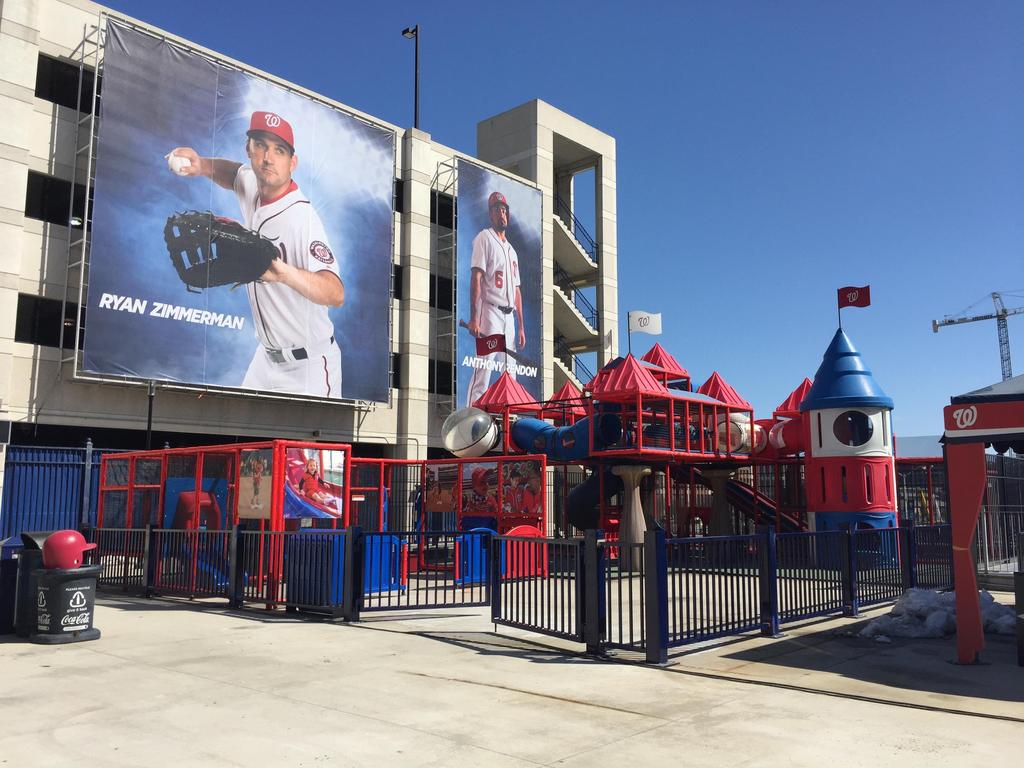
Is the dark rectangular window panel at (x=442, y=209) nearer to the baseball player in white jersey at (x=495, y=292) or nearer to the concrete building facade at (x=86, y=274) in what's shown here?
the concrete building facade at (x=86, y=274)

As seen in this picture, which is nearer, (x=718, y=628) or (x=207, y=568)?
(x=718, y=628)

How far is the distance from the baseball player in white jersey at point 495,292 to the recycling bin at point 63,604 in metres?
25.3

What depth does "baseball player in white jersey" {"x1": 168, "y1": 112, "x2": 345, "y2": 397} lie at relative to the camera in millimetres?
28234

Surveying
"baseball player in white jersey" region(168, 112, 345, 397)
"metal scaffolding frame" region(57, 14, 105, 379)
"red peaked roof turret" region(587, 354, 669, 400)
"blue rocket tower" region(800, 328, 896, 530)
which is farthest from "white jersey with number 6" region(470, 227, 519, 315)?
"blue rocket tower" region(800, 328, 896, 530)

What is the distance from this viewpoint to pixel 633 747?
6137 millimetres

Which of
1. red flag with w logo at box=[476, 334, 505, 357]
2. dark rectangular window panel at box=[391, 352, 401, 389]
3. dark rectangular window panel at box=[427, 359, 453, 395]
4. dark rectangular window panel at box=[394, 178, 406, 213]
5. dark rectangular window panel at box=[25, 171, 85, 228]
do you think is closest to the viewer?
dark rectangular window panel at box=[25, 171, 85, 228]

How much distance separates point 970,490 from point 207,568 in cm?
1202

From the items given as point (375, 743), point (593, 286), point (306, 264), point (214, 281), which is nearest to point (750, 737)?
point (375, 743)

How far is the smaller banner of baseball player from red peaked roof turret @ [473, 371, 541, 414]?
9139 millimetres

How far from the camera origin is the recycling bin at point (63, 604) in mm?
10594

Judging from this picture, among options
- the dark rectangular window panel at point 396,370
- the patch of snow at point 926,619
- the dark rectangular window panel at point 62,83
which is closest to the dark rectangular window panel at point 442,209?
the dark rectangular window panel at point 396,370

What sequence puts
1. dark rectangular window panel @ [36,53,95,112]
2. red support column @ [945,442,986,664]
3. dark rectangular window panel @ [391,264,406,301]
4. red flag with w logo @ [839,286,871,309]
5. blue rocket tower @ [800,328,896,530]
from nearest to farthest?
red support column @ [945,442,986,664]
blue rocket tower @ [800,328,896,530]
red flag with w logo @ [839,286,871,309]
dark rectangular window panel @ [36,53,95,112]
dark rectangular window panel @ [391,264,406,301]

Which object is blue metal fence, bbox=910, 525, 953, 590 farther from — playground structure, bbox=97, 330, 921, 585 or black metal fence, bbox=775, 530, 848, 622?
playground structure, bbox=97, 330, 921, 585

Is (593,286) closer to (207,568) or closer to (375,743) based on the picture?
(207,568)
